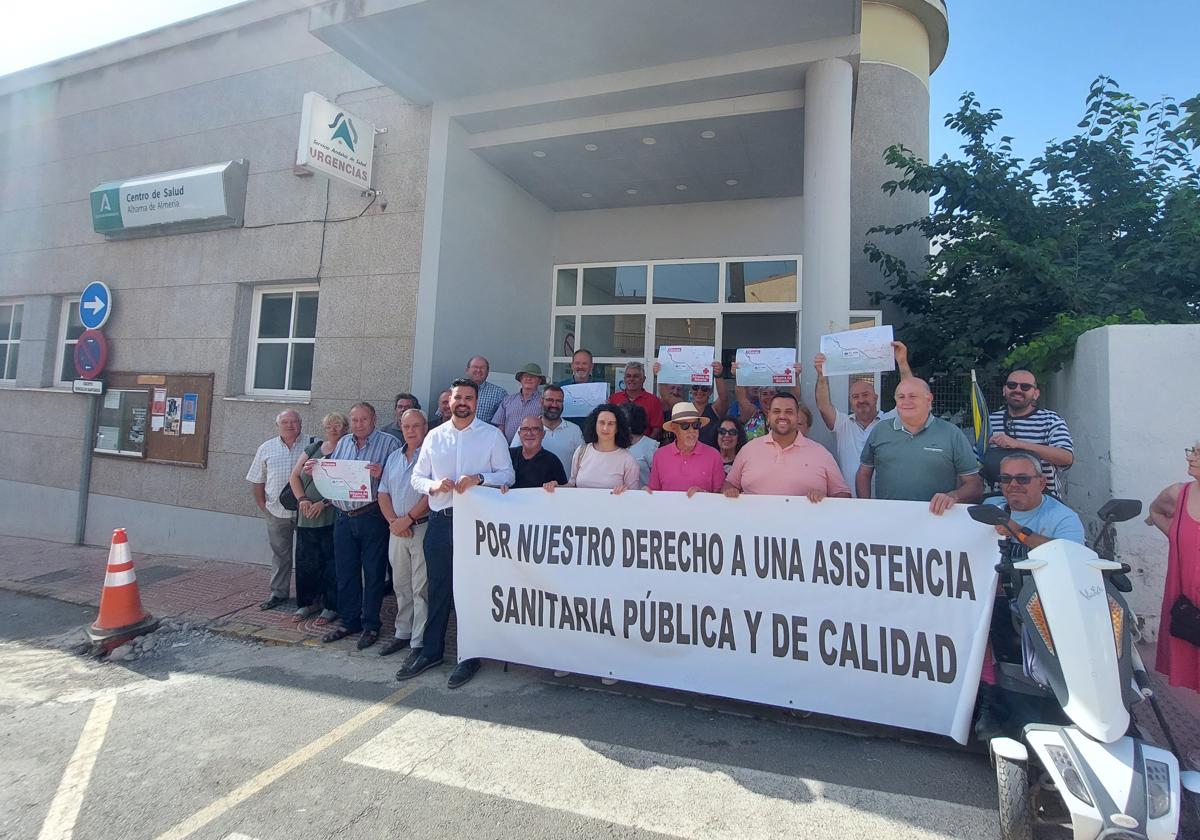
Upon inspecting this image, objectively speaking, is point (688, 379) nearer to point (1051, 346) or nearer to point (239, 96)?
point (1051, 346)

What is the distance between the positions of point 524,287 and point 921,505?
20.2ft

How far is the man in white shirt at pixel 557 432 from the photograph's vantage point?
5379 mm

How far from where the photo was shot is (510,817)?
9.27ft

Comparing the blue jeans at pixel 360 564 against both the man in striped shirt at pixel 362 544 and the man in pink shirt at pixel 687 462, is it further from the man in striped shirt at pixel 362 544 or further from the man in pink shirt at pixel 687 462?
the man in pink shirt at pixel 687 462

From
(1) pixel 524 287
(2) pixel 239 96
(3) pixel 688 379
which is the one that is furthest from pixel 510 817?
(2) pixel 239 96

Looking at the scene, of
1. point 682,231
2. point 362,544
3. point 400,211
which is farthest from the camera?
point 682,231

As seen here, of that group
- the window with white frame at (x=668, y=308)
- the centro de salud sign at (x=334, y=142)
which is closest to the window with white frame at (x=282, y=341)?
the centro de salud sign at (x=334, y=142)

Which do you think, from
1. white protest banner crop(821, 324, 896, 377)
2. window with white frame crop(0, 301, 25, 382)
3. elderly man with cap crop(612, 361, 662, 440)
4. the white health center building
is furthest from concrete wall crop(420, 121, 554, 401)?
window with white frame crop(0, 301, 25, 382)

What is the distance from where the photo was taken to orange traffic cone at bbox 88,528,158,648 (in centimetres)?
494

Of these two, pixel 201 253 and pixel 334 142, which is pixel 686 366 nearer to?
pixel 334 142

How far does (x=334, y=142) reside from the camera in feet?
21.8

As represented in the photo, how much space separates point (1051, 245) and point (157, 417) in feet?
35.3

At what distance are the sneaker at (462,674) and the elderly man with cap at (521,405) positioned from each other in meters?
2.31

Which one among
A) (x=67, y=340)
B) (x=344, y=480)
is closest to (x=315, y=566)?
(x=344, y=480)
